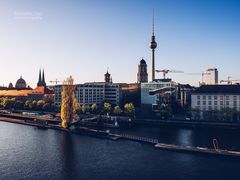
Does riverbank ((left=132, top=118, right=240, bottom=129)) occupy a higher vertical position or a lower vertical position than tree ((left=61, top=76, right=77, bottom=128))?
lower

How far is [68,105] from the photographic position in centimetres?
7394

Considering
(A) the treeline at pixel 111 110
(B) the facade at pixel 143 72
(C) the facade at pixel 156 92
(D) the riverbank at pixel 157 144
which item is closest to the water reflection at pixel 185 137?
(D) the riverbank at pixel 157 144

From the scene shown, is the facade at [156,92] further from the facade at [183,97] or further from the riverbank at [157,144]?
the riverbank at [157,144]

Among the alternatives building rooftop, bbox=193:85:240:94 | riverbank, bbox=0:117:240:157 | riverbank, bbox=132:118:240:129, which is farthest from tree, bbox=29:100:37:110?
building rooftop, bbox=193:85:240:94

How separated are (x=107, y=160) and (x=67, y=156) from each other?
26.2 ft

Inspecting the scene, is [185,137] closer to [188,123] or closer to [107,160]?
[188,123]

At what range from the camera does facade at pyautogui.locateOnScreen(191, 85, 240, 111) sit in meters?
90.6

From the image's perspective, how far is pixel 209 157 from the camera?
45906 mm

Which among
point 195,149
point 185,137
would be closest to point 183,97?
point 185,137

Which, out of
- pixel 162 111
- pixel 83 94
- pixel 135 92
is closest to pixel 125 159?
pixel 162 111

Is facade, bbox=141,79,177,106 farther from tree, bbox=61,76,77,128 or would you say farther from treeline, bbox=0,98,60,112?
tree, bbox=61,76,77,128

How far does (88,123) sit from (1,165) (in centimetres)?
4260

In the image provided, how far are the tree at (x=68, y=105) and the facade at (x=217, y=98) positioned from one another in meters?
46.4

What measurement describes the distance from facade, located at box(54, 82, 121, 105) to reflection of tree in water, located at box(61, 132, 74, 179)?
57.4 m
